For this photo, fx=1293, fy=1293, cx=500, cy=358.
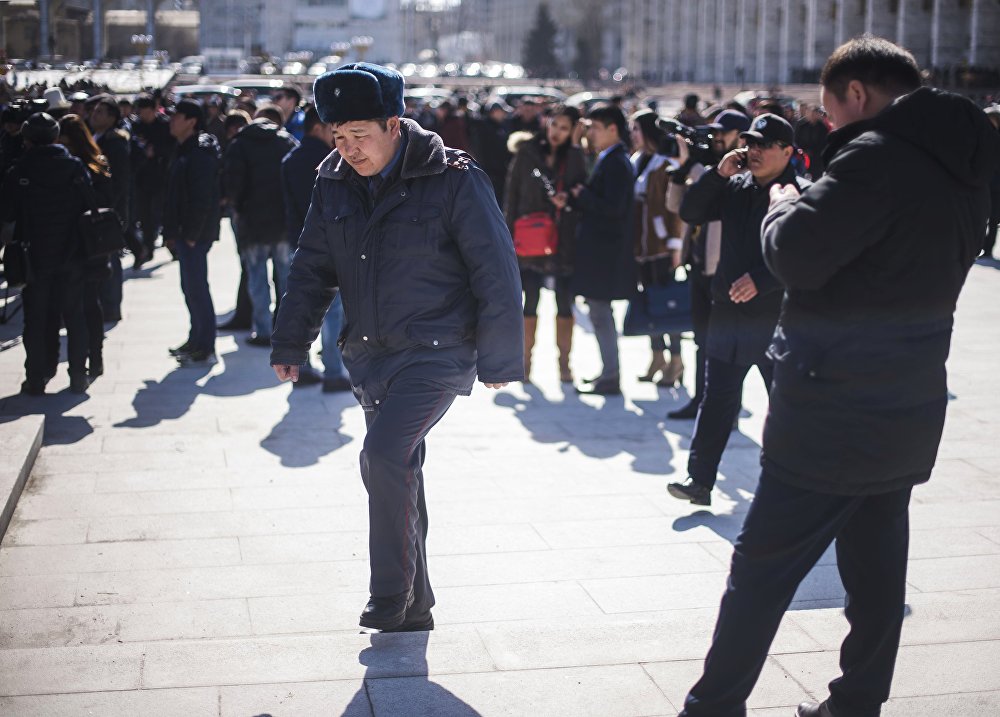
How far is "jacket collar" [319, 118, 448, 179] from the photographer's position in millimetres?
3914

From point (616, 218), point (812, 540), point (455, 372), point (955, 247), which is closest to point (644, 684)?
point (812, 540)

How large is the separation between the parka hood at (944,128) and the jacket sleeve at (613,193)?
5148 mm

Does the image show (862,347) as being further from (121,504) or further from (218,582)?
(121,504)

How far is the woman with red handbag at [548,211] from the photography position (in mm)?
8633

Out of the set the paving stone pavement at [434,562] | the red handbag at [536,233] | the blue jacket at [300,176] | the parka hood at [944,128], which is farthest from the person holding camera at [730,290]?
the blue jacket at [300,176]

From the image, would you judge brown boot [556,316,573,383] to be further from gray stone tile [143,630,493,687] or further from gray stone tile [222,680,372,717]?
gray stone tile [222,680,372,717]

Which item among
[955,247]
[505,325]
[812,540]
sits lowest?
[812,540]

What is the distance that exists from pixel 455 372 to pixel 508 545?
1576 mm

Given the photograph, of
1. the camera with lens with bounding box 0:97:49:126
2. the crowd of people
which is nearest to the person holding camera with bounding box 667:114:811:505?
the crowd of people

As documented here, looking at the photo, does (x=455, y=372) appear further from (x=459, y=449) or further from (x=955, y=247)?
(x=459, y=449)

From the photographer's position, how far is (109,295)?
424 inches

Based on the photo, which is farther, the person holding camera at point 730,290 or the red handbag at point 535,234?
the red handbag at point 535,234

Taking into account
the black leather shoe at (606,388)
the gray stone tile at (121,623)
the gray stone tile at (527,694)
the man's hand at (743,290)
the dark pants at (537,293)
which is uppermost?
the man's hand at (743,290)

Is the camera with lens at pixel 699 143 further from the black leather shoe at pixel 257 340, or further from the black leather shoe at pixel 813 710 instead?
the black leather shoe at pixel 257 340
